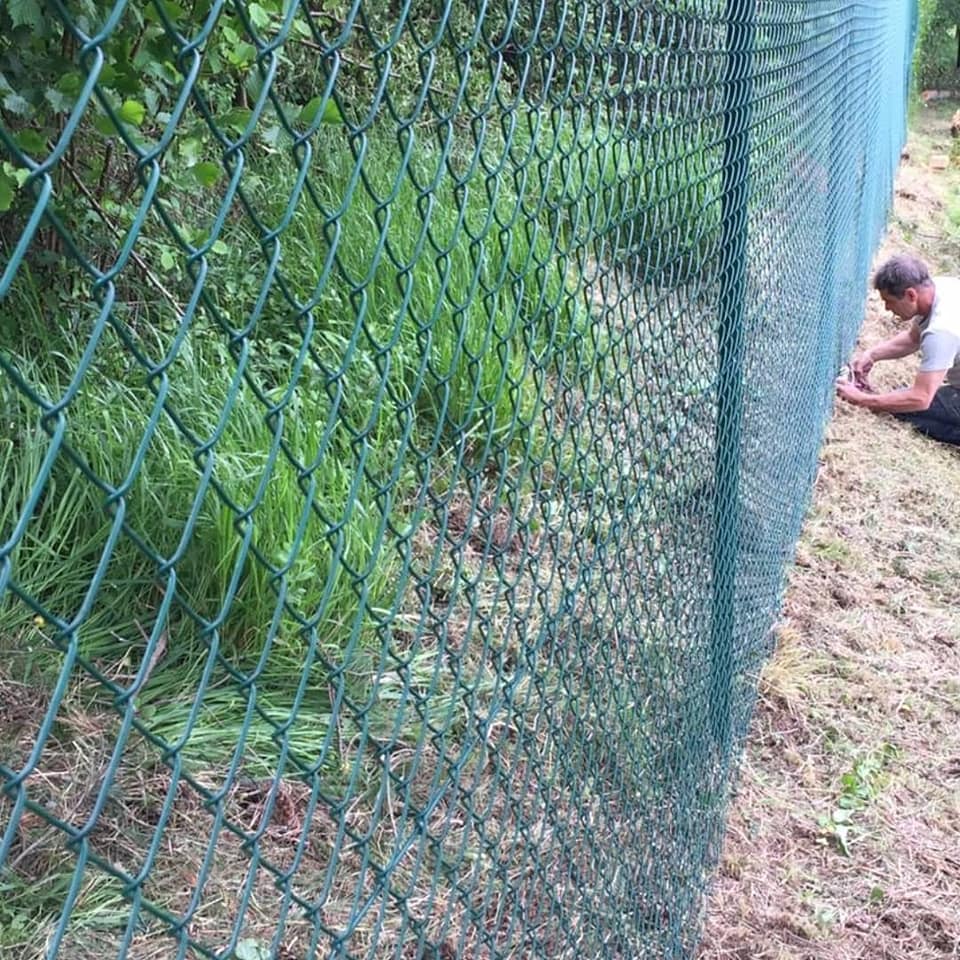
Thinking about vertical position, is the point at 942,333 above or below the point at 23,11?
below

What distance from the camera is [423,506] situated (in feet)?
4.22

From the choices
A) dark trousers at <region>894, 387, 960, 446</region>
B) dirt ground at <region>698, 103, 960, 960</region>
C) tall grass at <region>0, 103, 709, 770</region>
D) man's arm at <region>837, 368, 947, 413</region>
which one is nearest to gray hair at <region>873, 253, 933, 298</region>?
man's arm at <region>837, 368, 947, 413</region>

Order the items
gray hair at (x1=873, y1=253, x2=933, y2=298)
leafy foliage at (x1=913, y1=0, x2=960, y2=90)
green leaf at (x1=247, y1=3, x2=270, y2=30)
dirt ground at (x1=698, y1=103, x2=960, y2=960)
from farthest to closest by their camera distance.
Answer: leafy foliage at (x1=913, y1=0, x2=960, y2=90)
gray hair at (x1=873, y1=253, x2=933, y2=298)
dirt ground at (x1=698, y1=103, x2=960, y2=960)
green leaf at (x1=247, y1=3, x2=270, y2=30)

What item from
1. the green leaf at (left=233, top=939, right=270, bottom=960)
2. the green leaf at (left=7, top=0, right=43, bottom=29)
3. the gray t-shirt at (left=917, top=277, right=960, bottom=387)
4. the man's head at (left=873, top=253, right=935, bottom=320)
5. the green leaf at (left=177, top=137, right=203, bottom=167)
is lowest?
the green leaf at (left=233, top=939, right=270, bottom=960)

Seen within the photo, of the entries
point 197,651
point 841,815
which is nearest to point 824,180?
point 841,815

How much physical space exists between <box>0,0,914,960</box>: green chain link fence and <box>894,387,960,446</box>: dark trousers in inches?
105

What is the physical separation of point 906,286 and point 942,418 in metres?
0.81

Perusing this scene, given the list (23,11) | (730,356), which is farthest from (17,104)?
(730,356)

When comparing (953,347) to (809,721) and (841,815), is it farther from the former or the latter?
(841,815)

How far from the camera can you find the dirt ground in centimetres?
274

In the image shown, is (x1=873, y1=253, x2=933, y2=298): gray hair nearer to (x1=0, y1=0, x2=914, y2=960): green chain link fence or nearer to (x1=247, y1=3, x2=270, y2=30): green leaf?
(x1=0, y1=0, x2=914, y2=960): green chain link fence

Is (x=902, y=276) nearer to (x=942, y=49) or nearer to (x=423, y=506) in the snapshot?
(x=423, y=506)

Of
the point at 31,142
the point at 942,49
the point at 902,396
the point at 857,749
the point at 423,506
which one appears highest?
the point at 942,49

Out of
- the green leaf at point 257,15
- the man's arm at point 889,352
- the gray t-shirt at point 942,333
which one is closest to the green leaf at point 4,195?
the green leaf at point 257,15
